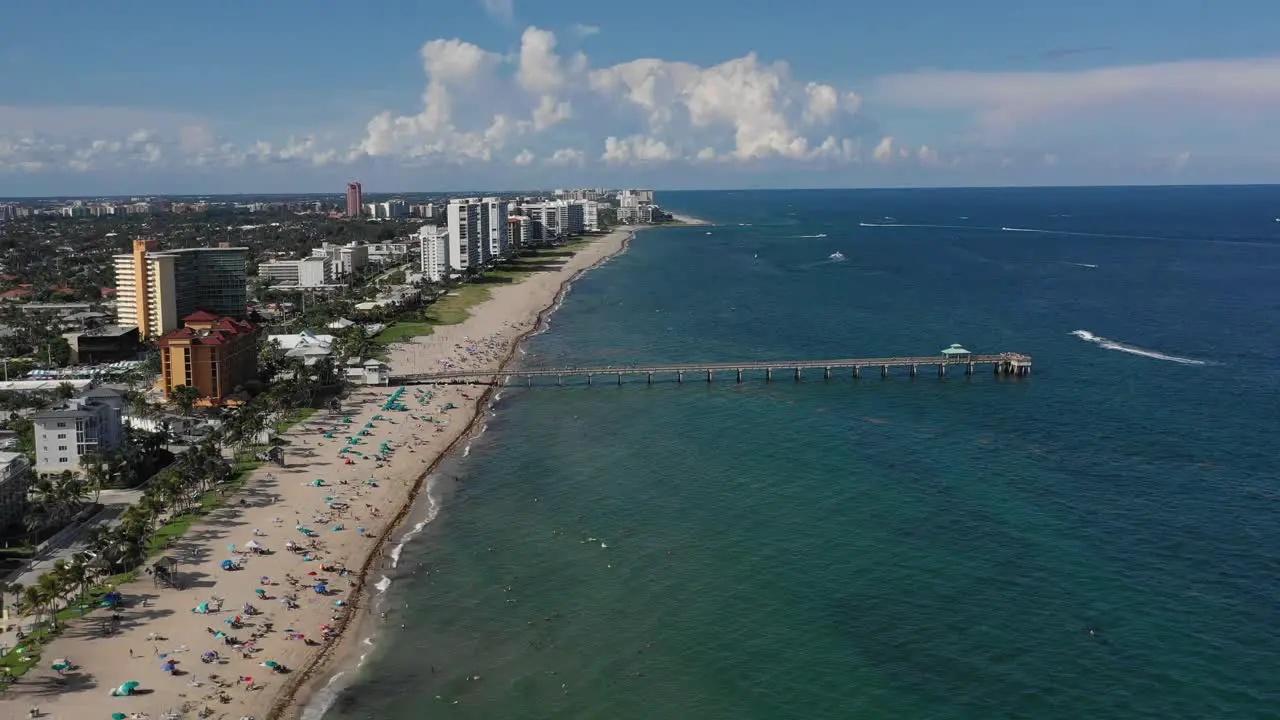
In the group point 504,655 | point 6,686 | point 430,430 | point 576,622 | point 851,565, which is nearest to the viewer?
point 6,686

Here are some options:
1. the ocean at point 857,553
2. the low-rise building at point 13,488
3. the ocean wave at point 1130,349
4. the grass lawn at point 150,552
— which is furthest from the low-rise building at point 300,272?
the ocean wave at point 1130,349

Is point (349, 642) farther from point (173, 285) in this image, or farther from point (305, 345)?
point (173, 285)

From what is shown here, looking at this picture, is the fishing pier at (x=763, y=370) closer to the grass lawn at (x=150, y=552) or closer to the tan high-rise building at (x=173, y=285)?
the grass lawn at (x=150, y=552)

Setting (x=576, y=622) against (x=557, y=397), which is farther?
(x=557, y=397)

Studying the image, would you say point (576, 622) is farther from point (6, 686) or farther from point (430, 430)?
point (430, 430)

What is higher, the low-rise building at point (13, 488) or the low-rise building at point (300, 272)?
the low-rise building at point (300, 272)

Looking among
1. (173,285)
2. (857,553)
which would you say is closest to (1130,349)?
(857,553)

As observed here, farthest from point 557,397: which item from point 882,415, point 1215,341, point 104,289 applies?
point 104,289
